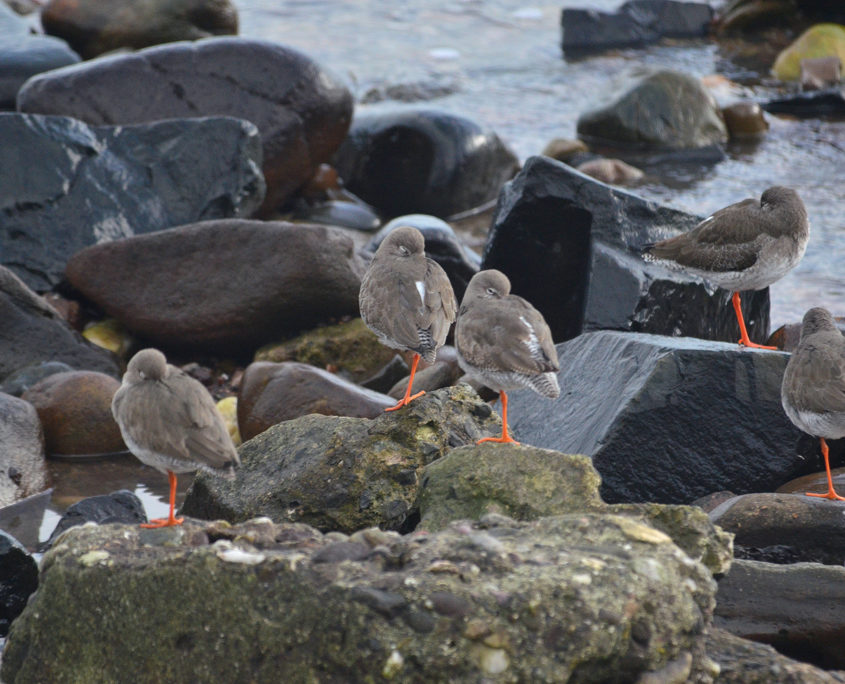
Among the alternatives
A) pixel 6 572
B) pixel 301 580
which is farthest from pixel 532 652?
pixel 6 572

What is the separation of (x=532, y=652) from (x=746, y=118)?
1455 centimetres

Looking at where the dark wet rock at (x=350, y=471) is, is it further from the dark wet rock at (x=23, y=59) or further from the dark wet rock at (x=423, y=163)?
the dark wet rock at (x=23, y=59)

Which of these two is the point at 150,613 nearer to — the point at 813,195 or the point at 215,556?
the point at 215,556

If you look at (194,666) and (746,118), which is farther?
(746,118)

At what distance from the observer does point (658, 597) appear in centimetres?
368

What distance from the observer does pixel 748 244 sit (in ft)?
24.3

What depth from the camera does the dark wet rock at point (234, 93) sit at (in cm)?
1245

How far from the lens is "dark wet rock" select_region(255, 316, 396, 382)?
9234 mm

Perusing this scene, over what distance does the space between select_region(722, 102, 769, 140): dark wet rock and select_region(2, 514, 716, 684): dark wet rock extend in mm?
13814

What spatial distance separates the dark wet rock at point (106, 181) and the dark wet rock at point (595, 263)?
3534 mm

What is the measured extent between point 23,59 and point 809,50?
12842 millimetres

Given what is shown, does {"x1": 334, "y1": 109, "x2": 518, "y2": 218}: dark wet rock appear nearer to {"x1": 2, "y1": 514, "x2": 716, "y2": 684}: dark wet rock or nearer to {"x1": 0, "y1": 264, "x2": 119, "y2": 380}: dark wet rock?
{"x1": 0, "y1": 264, "x2": 119, "y2": 380}: dark wet rock

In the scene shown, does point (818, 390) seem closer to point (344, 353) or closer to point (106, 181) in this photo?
point (344, 353)

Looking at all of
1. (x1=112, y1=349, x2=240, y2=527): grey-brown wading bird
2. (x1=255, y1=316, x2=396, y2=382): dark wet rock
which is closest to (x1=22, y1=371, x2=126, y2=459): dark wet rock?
(x1=255, y1=316, x2=396, y2=382): dark wet rock
